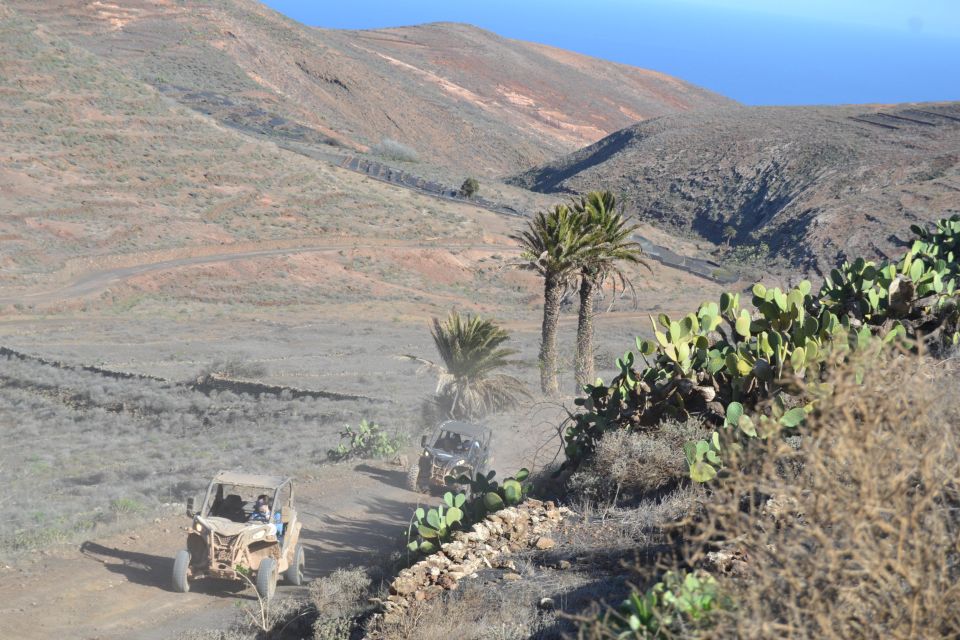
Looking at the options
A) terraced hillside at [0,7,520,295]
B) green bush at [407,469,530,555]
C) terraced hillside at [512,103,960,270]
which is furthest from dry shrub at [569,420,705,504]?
terraced hillside at [512,103,960,270]

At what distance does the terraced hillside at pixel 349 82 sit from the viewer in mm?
95938

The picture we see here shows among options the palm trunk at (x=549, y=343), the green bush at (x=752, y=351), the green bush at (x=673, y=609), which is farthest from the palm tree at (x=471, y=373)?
the green bush at (x=673, y=609)

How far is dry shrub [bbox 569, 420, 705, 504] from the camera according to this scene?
11.4 m

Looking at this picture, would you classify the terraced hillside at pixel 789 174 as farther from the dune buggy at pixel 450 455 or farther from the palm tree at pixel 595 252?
the dune buggy at pixel 450 455

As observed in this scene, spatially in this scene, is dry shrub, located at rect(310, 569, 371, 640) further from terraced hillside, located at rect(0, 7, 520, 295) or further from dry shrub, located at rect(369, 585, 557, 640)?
terraced hillside, located at rect(0, 7, 520, 295)

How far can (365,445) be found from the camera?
21844mm

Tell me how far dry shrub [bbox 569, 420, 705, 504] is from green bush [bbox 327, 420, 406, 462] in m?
9.83

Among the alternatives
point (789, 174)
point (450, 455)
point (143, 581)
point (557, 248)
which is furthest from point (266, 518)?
point (789, 174)

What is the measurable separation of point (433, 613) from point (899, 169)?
78.7 m

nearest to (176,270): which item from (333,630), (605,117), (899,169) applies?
(333,630)

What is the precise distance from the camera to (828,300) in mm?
14414

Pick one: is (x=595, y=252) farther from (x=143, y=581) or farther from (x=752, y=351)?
(x=143, y=581)

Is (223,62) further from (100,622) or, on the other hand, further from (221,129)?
(100,622)

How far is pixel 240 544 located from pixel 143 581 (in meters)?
1.77
